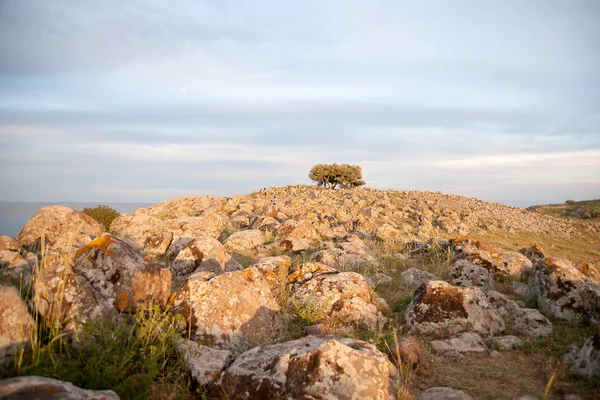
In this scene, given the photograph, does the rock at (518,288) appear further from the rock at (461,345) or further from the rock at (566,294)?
the rock at (461,345)

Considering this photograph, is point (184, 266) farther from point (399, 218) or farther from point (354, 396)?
point (399, 218)

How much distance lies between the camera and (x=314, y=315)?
7125 millimetres

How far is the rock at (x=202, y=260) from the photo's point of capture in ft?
31.2

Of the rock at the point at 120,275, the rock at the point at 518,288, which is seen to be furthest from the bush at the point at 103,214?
the rock at the point at 518,288

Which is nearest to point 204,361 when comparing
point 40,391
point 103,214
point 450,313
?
point 40,391

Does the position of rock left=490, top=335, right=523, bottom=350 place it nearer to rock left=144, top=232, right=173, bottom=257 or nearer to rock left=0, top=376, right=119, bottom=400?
rock left=0, top=376, right=119, bottom=400

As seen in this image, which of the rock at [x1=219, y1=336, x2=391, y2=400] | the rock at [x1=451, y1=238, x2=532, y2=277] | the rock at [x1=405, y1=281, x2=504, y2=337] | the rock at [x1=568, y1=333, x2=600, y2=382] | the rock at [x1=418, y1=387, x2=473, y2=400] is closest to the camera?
the rock at [x1=219, y1=336, x2=391, y2=400]

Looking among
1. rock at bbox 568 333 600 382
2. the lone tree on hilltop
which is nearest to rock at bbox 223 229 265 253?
rock at bbox 568 333 600 382

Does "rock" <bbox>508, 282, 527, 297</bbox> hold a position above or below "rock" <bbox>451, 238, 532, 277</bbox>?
below

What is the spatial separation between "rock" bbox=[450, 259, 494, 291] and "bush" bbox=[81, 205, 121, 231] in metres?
14.5

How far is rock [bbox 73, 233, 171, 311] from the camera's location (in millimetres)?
5855

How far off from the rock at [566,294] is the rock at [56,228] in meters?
11.5

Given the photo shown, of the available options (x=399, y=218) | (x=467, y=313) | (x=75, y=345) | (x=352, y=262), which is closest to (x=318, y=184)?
(x=399, y=218)

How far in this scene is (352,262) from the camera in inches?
437
